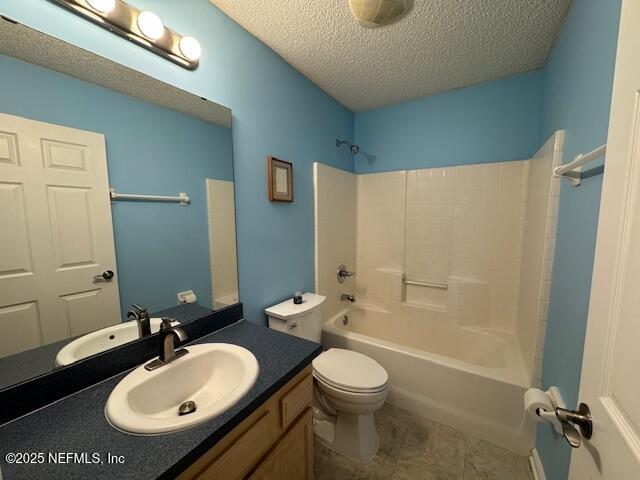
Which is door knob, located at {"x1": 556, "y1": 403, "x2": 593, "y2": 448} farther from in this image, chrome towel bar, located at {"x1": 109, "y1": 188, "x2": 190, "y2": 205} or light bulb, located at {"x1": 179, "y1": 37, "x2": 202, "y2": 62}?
light bulb, located at {"x1": 179, "y1": 37, "x2": 202, "y2": 62}

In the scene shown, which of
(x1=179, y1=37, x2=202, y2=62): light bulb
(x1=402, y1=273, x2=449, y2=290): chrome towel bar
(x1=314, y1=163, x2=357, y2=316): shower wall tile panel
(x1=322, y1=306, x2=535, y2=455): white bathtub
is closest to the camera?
(x1=179, y1=37, x2=202, y2=62): light bulb

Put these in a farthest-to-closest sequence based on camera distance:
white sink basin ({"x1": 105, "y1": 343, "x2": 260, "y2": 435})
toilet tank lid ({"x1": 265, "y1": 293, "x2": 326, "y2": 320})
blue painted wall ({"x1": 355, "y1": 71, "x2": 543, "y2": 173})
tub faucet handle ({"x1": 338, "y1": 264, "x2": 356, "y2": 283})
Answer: tub faucet handle ({"x1": 338, "y1": 264, "x2": 356, "y2": 283}), blue painted wall ({"x1": 355, "y1": 71, "x2": 543, "y2": 173}), toilet tank lid ({"x1": 265, "y1": 293, "x2": 326, "y2": 320}), white sink basin ({"x1": 105, "y1": 343, "x2": 260, "y2": 435})

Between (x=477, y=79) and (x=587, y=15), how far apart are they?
95cm

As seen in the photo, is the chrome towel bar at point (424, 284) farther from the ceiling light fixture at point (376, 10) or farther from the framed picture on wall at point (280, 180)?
the ceiling light fixture at point (376, 10)

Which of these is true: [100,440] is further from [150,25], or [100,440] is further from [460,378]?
[460,378]

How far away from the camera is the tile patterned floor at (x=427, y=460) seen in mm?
1311

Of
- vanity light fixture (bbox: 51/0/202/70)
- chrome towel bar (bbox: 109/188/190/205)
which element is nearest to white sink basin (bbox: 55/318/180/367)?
chrome towel bar (bbox: 109/188/190/205)

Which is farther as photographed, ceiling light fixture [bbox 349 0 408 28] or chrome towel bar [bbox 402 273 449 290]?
chrome towel bar [bbox 402 273 449 290]

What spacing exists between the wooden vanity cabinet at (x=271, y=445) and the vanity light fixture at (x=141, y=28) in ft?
4.61

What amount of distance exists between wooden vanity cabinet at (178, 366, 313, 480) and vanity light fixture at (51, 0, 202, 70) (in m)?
1.41

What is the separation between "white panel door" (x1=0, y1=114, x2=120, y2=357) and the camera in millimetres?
708

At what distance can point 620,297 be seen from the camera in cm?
43

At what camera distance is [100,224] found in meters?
0.87

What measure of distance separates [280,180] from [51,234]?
110 centimetres
